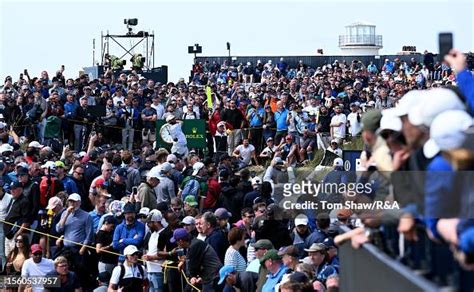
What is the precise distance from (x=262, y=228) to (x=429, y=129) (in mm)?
9471

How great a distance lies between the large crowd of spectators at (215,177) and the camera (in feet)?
22.6

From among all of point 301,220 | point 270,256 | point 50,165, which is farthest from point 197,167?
point 270,256

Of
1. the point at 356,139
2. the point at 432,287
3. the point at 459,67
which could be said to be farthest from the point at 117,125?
the point at 432,287

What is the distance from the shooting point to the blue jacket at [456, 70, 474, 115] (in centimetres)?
709

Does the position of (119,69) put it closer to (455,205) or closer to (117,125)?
(117,125)

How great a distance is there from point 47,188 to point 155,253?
11.5 ft

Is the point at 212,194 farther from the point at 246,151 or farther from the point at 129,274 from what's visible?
the point at 246,151

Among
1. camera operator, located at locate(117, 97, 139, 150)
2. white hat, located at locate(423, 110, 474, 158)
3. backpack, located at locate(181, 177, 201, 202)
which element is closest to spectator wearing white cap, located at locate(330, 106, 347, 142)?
camera operator, located at locate(117, 97, 139, 150)

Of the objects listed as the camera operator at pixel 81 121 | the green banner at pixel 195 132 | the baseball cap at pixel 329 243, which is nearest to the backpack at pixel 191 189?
the baseball cap at pixel 329 243

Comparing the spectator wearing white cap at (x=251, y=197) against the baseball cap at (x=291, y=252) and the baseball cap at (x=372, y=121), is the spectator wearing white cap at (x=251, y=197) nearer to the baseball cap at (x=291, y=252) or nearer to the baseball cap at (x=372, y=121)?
the baseball cap at (x=291, y=252)

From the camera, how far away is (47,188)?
63.2 feet

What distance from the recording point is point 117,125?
28969 mm

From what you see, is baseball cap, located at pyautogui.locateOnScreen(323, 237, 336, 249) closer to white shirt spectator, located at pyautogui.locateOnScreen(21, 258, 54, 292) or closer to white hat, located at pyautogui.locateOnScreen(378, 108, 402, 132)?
white shirt spectator, located at pyautogui.locateOnScreen(21, 258, 54, 292)

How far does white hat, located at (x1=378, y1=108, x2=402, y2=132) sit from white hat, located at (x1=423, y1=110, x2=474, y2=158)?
0.91m
